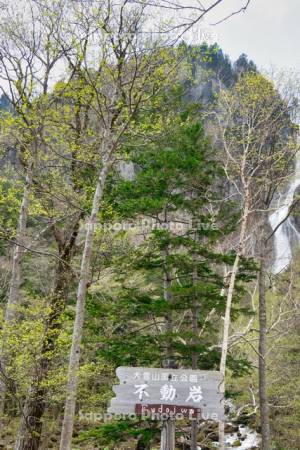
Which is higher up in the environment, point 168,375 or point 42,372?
point 168,375

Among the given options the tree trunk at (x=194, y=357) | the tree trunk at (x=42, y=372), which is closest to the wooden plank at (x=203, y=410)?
the tree trunk at (x=42, y=372)

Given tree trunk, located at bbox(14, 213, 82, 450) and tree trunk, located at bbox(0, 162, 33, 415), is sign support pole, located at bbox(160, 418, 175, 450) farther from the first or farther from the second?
tree trunk, located at bbox(0, 162, 33, 415)

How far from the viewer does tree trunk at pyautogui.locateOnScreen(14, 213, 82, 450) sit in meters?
7.47

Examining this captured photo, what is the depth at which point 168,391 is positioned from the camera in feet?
15.5

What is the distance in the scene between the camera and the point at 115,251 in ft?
29.6

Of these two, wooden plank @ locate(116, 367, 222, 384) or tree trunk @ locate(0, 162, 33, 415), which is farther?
tree trunk @ locate(0, 162, 33, 415)

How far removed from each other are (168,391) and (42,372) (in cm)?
382

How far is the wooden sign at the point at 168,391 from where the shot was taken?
4.64m

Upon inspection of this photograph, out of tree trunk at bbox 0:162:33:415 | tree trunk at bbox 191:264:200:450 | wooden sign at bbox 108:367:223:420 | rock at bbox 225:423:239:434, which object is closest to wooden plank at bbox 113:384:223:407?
wooden sign at bbox 108:367:223:420

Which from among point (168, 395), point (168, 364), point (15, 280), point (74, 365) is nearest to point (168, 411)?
point (168, 395)

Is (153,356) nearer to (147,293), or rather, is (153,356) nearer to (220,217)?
(147,293)

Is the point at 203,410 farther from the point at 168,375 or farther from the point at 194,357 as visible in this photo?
the point at 194,357

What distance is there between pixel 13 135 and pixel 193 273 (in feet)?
16.4

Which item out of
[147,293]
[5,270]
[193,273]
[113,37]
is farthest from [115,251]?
[5,270]
